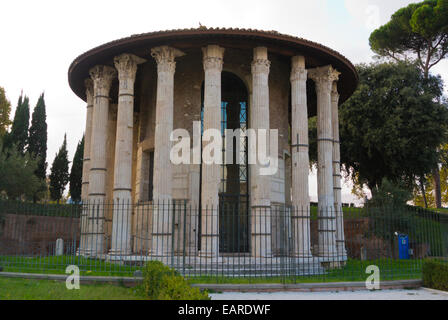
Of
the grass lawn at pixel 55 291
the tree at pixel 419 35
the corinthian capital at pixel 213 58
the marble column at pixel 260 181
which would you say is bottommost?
the grass lawn at pixel 55 291

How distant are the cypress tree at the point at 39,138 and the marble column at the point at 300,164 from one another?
23736mm

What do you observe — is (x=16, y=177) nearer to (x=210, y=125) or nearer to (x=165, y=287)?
(x=210, y=125)

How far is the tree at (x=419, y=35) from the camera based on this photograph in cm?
3053

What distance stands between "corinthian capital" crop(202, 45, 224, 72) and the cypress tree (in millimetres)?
22509

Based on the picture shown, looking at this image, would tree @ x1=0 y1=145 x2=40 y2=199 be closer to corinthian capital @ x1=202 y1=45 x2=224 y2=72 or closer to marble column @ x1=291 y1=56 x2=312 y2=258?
corinthian capital @ x1=202 y1=45 x2=224 y2=72

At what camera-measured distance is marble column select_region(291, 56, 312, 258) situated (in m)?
14.2

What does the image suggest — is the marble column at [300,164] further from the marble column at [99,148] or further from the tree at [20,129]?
the tree at [20,129]

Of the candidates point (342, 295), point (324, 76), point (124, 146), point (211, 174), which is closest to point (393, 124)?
point (324, 76)

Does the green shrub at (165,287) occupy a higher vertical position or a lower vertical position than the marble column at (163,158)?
lower

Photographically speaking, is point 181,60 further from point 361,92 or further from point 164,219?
point 361,92

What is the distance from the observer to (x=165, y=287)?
7293mm

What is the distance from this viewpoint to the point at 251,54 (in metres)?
16.3

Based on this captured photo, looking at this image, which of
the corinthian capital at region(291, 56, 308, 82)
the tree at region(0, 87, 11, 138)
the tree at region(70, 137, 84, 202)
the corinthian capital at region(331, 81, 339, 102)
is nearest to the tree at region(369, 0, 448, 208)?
the corinthian capital at region(331, 81, 339, 102)

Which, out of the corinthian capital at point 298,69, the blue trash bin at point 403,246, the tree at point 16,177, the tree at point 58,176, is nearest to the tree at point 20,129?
the tree at point 58,176
